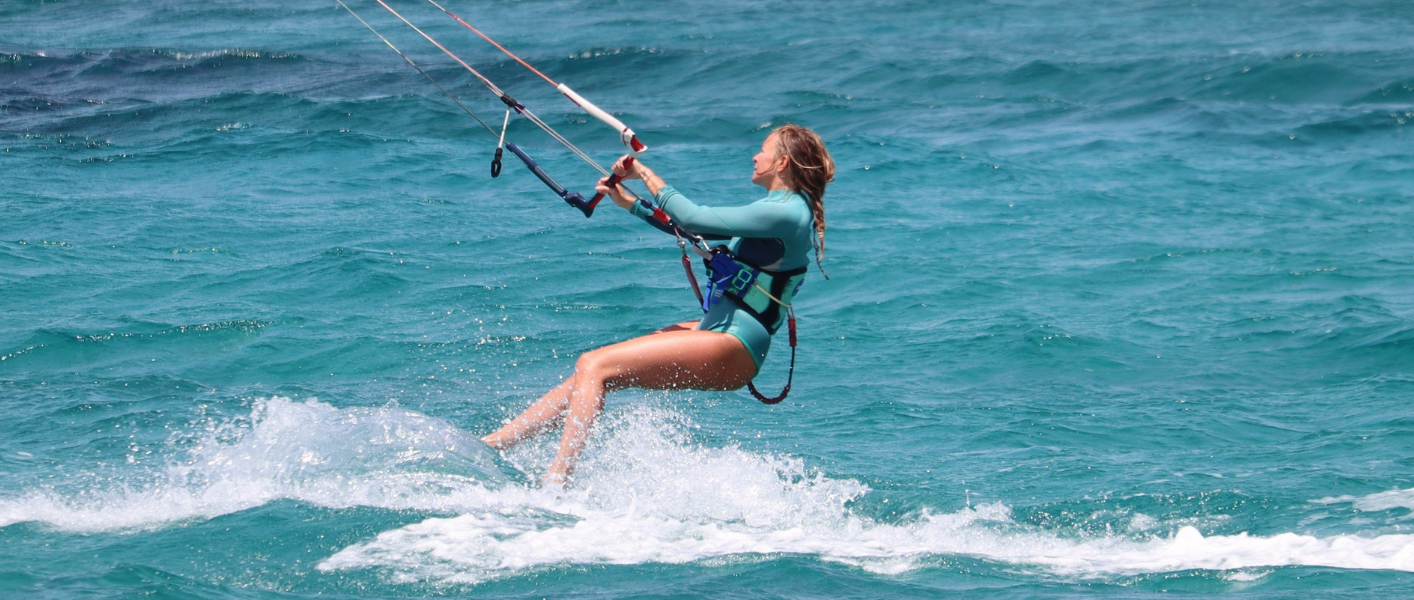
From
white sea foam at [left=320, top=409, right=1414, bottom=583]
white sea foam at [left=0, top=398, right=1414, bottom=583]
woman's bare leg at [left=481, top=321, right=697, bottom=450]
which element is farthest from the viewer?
woman's bare leg at [left=481, top=321, right=697, bottom=450]

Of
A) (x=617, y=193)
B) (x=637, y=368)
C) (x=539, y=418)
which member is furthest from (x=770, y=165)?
(x=539, y=418)

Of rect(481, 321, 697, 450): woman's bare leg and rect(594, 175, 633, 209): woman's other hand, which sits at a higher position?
rect(594, 175, 633, 209): woman's other hand

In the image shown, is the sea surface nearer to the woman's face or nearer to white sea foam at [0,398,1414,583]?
white sea foam at [0,398,1414,583]

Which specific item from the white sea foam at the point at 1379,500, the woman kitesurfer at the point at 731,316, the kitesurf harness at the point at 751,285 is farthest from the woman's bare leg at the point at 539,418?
the white sea foam at the point at 1379,500

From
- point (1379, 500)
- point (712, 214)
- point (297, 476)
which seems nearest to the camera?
point (712, 214)

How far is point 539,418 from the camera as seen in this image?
5828mm

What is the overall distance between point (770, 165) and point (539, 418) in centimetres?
150

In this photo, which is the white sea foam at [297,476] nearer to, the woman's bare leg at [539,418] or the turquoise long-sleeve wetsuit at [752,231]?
the woman's bare leg at [539,418]

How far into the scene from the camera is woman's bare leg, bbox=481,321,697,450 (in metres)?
5.78

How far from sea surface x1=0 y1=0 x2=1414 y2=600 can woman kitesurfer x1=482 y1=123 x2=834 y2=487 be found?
417mm

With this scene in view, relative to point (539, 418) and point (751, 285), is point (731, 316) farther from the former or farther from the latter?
point (539, 418)

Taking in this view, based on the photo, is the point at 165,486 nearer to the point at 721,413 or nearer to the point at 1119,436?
the point at 721,413

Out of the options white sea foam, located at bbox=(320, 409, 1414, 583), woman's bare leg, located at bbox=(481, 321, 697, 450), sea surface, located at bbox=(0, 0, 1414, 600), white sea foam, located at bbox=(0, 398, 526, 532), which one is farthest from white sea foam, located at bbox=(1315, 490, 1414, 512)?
white sea foam, located at bbox=(0, 398, 526, 532)

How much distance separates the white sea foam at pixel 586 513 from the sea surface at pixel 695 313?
0.03 m
